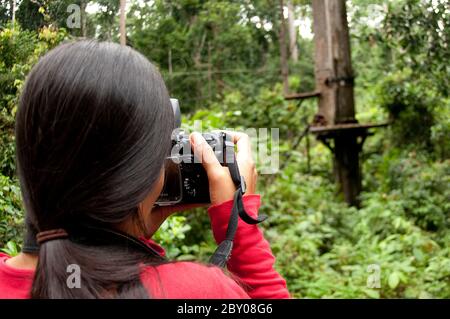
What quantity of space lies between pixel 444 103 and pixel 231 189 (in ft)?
18.8

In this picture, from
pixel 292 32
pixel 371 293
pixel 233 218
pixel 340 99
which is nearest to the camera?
pixel 233 218

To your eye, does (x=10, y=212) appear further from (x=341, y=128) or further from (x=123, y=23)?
(x=341, y=128)

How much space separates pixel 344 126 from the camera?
662cm

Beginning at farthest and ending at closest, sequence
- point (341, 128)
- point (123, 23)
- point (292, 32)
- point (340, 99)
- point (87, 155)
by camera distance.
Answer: point (292, 32) < point (340, 99) < point (341, 128) < point (123, 23) < point (87, 155)

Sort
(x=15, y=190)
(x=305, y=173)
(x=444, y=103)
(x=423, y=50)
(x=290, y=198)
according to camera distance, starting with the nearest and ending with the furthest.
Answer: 1. (x=15, y=190)
2. (x=423, y=50)
3. (x=290, y=198)
4. (x=444, y=103)
5. (x=305, y=173)

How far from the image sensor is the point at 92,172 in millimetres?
872

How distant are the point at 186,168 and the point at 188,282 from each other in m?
0.29

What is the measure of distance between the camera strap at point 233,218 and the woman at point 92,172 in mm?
75

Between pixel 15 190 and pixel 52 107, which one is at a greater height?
pixel 52 107

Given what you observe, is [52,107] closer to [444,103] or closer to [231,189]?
[231,189]

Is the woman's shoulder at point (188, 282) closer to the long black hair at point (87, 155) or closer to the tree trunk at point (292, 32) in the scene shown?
the long black hair at point (87, 155)

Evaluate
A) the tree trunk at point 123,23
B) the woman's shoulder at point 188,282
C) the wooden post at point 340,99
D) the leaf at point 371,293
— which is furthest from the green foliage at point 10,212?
the wooden post at point 340,99

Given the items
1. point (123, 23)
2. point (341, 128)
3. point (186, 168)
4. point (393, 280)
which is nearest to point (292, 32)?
point (341, 128)
